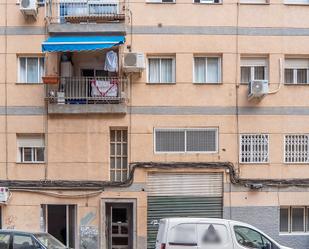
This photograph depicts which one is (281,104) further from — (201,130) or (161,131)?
(161,131)

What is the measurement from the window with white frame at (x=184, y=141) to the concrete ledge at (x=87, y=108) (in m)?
1.48

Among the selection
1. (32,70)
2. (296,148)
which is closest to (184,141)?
(296,148)

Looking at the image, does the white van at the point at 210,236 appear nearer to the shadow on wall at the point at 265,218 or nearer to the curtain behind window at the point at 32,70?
the shadow on wall at the point at 265,218

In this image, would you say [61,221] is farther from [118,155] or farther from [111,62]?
[111,62]

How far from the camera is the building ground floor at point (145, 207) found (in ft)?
64.8

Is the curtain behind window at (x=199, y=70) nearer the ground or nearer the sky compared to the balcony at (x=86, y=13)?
nearer the ground

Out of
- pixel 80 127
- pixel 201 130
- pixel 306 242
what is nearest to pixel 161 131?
pixel 201 130

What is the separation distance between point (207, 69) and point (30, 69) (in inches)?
248

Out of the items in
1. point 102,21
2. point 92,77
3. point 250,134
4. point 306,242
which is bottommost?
point 306,242

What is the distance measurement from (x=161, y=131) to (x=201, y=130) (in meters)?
1.40

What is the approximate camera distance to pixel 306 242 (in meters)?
20.1

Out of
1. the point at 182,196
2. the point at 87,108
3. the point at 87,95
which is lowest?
the point at 182,196

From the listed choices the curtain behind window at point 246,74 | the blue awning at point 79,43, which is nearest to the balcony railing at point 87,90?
the blue awning at point 79,43

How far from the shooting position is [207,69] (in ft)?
67.6
